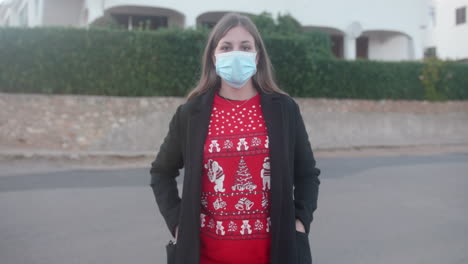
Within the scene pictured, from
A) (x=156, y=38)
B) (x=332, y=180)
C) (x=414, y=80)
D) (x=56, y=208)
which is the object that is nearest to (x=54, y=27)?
(x=156, y=38)

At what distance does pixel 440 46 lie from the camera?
32.8m

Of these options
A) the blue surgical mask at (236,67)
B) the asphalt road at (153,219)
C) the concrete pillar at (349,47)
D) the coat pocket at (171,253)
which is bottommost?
the asphalt road at (153,219)

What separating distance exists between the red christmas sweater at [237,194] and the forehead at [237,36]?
487 mm

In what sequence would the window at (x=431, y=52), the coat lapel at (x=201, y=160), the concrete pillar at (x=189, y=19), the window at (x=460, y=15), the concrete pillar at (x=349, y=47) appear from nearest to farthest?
the coat lapel at (x=201, y=160)
the concrete pillar at (x=189, y=19)
the concrete pillar at (x=349, y=47)
the window at (x=460, y=15)
the window at (x=431, y=52)

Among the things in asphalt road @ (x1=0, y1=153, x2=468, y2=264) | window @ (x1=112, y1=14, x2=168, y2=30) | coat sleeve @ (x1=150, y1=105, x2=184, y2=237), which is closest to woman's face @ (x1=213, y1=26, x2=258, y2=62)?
coat sleeve @ (x1=150, y1=105, x2=184, y2=237)

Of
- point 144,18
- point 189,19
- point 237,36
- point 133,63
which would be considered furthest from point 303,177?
point 144,18

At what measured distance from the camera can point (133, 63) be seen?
44.2ft

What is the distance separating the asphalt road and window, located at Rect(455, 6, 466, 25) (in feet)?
83.9

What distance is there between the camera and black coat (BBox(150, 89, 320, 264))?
1964 millimetres

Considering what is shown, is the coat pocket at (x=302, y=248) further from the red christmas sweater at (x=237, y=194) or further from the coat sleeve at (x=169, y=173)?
the coat sleeve at (x=169, y=173)

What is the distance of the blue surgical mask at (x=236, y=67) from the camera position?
7.13 feet

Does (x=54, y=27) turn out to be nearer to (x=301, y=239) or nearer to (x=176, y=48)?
(x=176, y=48)

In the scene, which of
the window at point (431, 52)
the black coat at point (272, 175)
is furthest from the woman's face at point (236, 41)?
the window at point (431, 52)

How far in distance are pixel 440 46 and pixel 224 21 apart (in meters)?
34.9
